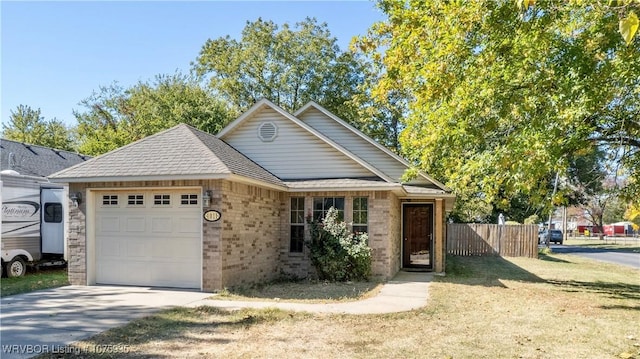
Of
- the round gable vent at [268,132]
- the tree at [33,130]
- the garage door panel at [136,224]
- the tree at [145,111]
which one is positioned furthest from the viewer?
the tree at [33,130]

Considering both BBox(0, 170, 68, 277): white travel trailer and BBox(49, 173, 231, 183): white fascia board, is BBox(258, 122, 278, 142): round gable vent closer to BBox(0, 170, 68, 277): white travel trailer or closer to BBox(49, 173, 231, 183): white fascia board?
BBox(49, 173, 231, 183): white fascia board

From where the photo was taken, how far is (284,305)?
8.66 m

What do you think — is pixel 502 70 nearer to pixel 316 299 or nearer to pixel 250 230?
pixel 316 299

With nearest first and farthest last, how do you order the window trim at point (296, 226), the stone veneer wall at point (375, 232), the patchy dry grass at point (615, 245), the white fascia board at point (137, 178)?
the white fascia board at point (137, 178) → the stone veneer wall at point (375, 232) → the window trim at point (296, 226) → the patchy dry grass at point (615, 245)

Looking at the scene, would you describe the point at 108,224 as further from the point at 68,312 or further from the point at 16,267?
the point at 16,267

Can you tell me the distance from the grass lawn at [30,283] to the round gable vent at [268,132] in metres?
6.55

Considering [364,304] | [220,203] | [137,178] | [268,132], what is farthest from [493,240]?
[137,178]

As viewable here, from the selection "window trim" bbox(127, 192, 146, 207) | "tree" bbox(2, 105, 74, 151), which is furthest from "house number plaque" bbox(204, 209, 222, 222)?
"tree" bbox(2, 105, 74, 151)

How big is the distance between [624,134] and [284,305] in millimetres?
7998

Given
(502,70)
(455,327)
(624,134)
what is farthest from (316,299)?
(624,134)

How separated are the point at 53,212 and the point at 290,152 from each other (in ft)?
25.7

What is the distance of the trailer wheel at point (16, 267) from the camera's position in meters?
12.9

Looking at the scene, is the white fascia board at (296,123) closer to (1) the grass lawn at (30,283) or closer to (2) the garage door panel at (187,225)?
(2) the garage door panel at (187,225)

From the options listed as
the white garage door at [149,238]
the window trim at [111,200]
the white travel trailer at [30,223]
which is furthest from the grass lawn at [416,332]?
the white travel trailer at [30,223]
